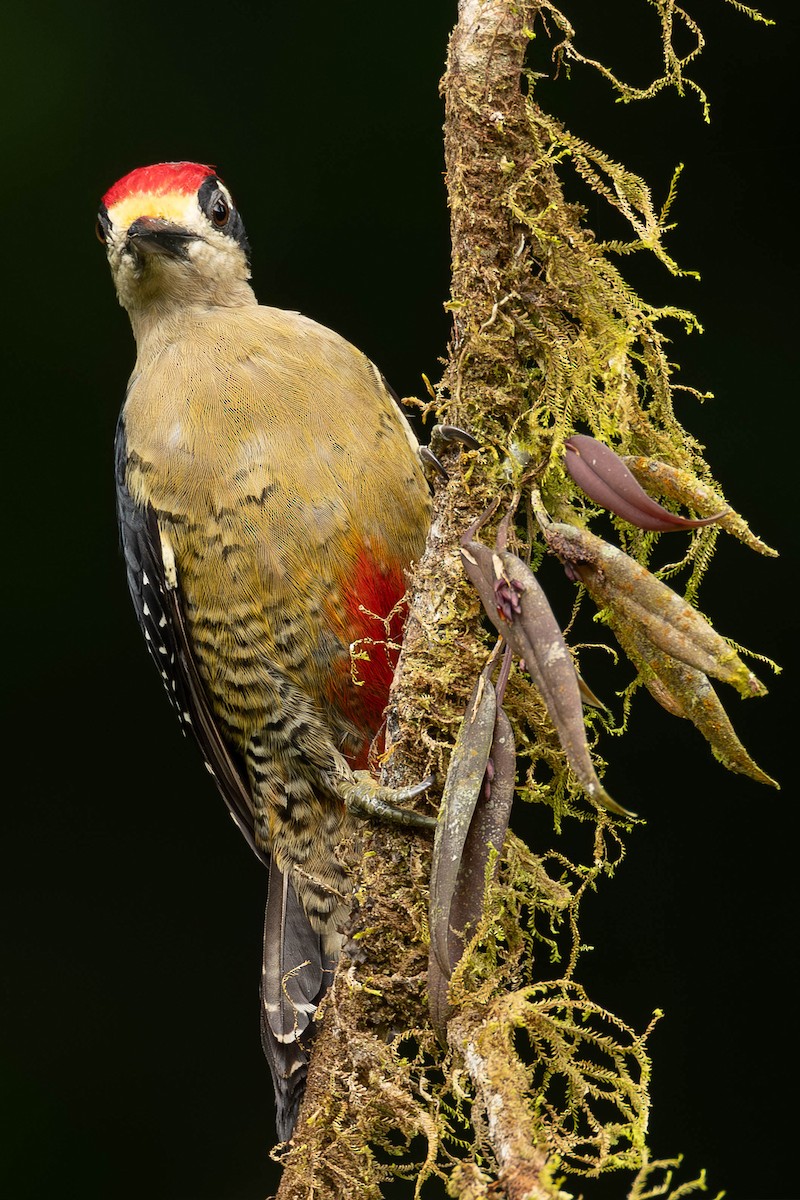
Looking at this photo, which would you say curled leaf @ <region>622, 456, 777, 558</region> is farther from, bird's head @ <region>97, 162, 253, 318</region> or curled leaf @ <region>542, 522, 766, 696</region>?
bird's head @ <region>97, 162, 253, 318</region>

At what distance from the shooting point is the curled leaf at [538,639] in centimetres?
104

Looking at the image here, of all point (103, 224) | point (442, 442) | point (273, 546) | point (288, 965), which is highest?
point (442, 442)

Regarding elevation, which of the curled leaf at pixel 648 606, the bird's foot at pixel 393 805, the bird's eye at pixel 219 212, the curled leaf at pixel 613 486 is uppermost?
the curled leaf at pixel 613 486

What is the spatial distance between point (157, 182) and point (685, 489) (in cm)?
158

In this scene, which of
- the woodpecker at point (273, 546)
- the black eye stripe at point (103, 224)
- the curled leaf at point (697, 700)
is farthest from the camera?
the black eye stripe at point (103, 224)

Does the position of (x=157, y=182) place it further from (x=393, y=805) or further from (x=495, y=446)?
(x=393, y=805)

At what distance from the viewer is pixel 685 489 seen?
120 centimetres

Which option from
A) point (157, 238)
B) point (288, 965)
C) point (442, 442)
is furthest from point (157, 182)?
point (288, 965)

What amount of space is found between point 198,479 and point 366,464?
0.95ft

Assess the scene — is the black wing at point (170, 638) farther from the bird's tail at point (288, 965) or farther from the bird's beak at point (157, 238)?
the bird's beak at point (157, 238)

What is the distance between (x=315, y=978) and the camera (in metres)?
2.25

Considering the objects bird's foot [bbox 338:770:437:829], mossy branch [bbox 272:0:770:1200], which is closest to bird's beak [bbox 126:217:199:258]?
mossy branch [bbox 272:0:770:1200]

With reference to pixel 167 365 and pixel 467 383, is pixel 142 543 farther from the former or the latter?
pixel 467 383

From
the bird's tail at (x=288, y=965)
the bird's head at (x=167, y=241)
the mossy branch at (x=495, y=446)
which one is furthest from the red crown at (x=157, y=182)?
the bird's tail at (x=288, y=965)
